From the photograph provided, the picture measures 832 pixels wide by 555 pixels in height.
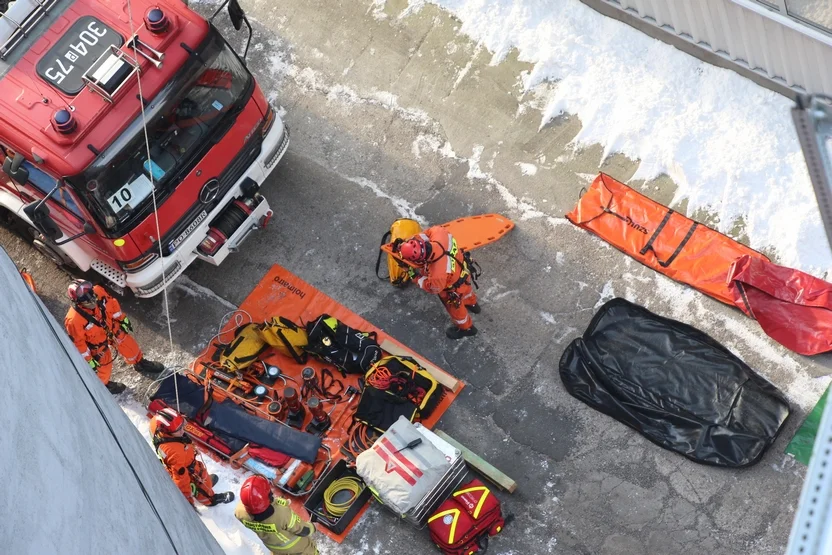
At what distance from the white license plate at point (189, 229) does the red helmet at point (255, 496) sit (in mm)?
2740

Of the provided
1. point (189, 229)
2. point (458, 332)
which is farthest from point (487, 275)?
point (189, 229)

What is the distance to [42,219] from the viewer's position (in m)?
8.09

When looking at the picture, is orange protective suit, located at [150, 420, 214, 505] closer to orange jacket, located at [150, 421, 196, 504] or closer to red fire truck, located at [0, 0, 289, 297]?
orange jacket, located at [150, 421, 196, 504]

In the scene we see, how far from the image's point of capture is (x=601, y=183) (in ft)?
31.9

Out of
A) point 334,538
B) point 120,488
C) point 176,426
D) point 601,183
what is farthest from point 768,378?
point 120,488

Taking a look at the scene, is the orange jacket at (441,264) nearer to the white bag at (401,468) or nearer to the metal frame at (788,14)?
the white bag at (401,468)

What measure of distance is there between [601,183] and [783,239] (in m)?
1.88

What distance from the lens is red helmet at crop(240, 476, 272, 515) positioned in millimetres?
7223

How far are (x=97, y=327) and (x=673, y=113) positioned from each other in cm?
625

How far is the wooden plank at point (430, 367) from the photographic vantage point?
8.93 meters

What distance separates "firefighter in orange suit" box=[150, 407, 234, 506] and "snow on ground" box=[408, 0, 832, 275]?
5.13 metres

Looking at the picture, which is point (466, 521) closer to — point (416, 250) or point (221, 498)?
point (221, 498)

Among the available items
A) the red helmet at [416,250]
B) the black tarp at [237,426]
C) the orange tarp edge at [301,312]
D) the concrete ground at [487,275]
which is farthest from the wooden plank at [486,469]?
the red helmet at [416,250]

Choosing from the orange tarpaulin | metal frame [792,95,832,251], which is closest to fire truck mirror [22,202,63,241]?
the orange tarpaulin
